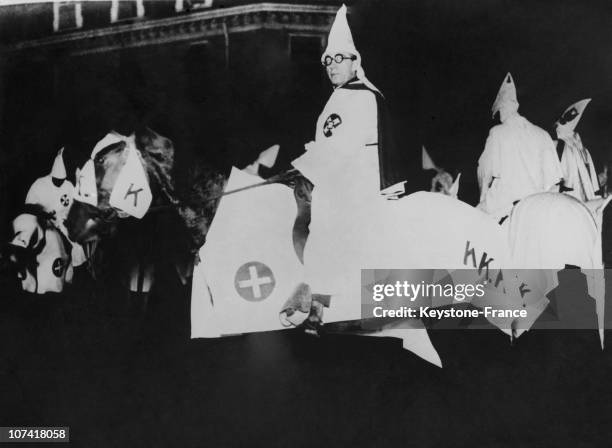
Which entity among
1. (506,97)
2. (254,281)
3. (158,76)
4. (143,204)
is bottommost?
(254,281)

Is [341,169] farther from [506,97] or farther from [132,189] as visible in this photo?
[132,189]

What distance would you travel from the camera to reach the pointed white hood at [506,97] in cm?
371

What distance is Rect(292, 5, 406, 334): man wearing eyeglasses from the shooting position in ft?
11.9

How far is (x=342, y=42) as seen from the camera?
3760mm

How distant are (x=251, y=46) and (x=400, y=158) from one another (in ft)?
3.54

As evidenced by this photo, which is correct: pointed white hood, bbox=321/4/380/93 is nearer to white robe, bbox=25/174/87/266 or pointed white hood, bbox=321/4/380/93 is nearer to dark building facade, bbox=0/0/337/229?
dark building facade, bbox=0/0/337/229

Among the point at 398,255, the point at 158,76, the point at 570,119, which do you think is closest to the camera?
the point at 398,255

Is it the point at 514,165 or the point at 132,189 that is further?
the point at 132,189

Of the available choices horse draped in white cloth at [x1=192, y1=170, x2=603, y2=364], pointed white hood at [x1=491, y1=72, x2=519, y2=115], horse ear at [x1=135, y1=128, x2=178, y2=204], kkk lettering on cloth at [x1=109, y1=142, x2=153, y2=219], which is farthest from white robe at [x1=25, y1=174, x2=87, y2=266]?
pointed white hood at [x1=491, y1=72, x2=519, y2=115]

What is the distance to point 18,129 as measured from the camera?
12.8 ft

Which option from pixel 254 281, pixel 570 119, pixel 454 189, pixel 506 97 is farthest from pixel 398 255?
pixel 570 119

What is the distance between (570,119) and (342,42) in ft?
4.51

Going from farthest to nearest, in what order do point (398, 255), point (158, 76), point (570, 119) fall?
point (158, 76) < point (570, 119) < point (398, 255)

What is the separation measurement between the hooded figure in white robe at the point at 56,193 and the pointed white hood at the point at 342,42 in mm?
1685
